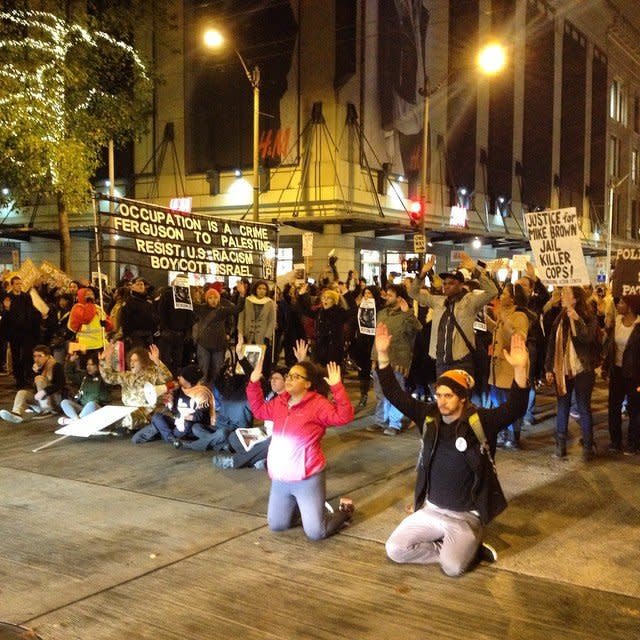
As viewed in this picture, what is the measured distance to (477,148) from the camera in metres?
32.2

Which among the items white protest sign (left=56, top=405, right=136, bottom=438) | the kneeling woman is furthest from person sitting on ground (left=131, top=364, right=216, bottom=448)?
the kneeling woman

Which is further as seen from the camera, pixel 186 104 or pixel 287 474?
pixel 186 104

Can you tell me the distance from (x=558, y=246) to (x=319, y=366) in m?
3.21

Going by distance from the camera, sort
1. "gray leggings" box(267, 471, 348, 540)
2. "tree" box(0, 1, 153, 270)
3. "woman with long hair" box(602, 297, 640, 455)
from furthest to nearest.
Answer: "tree" box(0, 1, 153, 270), "woman with long hair" box(602, 297, 640, 455), "gray leggings" box(267, 471, 348, 540)

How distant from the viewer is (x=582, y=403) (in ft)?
25.0

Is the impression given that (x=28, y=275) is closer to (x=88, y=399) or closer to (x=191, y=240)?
(x=88, y=399)

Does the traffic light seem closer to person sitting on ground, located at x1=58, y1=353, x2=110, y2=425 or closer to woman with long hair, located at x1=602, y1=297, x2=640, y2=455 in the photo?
person sitting on ground, located at x1=58, y1=353, x2=110, y2=425

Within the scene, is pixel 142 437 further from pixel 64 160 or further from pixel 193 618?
pixel 64 160

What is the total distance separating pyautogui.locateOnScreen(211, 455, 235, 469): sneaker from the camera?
24.3 feet

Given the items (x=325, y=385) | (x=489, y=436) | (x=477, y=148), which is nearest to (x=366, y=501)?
(x=325, y=385)

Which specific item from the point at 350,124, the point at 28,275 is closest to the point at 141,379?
the point at 28,275

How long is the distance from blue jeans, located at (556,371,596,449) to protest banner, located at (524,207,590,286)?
0.97m

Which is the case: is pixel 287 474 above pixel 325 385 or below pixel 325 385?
below

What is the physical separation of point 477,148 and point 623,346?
83.6 feet
